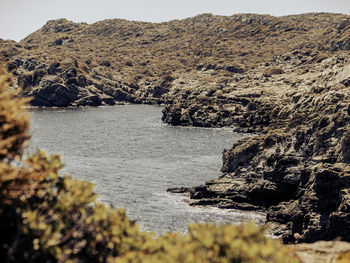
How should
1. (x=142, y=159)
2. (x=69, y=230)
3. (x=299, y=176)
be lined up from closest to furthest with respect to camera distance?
(x=69, y=230) < (x=299, y=176) < (x=142, y=159)

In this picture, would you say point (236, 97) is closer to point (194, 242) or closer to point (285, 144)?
point (285, 144)

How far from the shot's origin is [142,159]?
95375 mm

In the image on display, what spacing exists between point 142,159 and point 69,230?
3293 inches

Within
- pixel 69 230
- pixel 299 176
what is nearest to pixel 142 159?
pixel 299 176

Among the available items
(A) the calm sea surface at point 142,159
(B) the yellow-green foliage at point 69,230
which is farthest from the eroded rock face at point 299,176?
(B) the yellow-green foliage at point 69,230

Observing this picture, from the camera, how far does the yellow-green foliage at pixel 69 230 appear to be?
34.8 ft

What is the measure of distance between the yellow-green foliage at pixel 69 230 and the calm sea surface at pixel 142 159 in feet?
24.2

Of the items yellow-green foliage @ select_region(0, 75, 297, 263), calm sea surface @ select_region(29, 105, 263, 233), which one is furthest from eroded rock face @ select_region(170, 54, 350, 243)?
yellow-green foliage @ select_region(0, 75, 297, 263)

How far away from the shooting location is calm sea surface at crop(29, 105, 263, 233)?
56.3 metres

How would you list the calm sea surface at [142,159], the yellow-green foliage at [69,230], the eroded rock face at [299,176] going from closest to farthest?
1. the yellow-green foliage at [69,230]
2. the eroded rock face at [299,176]
3. the calm sea surface at [142,159]

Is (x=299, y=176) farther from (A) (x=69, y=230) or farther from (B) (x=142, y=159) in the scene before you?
(B) (x=142, y=159)

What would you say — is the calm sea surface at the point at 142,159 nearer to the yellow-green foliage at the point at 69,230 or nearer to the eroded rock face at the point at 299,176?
the eroded rock face at the point at 299,176

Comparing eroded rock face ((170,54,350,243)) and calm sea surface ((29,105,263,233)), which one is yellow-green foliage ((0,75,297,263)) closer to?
calm sea surface ((29,105,263,233))

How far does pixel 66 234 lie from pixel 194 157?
283 feet
